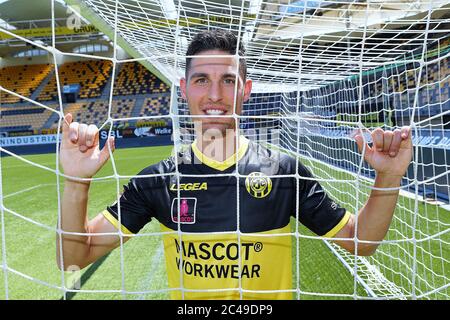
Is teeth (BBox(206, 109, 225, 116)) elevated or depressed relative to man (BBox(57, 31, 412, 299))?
elevated

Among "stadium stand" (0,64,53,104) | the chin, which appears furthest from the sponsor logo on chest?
"stadium stand" (0,64,53,104)

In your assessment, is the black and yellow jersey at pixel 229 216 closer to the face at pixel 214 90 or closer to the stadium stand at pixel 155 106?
the face at pixel 214 90

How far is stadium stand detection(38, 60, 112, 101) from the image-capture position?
48.8 ft

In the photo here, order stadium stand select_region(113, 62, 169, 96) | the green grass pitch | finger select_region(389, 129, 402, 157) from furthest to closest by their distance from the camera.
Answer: stadium stand select_region(113, 62, 169, 96) → the green grass pitch → finger select_region(389, 129, 402, 157)

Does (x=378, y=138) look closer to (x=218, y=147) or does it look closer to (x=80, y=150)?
(x=218, y=147)

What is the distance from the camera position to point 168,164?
0.93 m

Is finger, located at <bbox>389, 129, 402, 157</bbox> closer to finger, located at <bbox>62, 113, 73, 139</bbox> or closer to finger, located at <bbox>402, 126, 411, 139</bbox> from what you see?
finger, located at <bbox>402, 126, 411, 139</bbox>

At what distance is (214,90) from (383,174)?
0.41 metres

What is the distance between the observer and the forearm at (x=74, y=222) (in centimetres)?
75

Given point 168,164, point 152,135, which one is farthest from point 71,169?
point 152,135

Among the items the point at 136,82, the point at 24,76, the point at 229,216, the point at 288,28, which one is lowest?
the point at 229,216

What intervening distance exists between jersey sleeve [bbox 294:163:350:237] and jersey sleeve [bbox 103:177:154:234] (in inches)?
15.4

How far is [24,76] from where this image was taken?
52.5 feet

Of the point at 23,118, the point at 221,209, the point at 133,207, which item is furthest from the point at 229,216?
the point at 23,118
